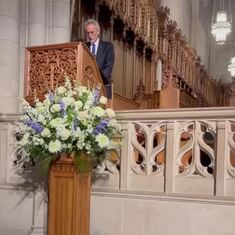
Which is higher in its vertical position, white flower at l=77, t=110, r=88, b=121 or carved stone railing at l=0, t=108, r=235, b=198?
white flower at l=77, t=110, r=88, b=121

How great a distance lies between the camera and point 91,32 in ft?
16.5

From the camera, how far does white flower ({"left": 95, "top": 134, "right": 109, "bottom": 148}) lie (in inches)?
136

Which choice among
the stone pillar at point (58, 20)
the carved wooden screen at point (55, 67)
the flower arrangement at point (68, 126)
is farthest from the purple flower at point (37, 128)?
the stone pillar at point (58, 20)

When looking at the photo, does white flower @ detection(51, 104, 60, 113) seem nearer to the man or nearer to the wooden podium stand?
the wooden podium stand

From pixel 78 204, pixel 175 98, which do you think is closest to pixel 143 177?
pixel 78 204

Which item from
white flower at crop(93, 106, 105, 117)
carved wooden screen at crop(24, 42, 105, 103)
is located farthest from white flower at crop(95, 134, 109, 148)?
carved wooden screen at crop(24, 42, 105, 103)

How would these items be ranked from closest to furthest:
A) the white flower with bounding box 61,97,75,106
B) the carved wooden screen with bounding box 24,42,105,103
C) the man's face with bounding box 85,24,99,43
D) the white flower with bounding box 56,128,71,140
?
1. the white flower with bounding box 56,128,71,140
2. the white flower with bounding box 61,97,75,106
3. the carved wooden screen with bounding box 24,42,105,103
4. the man's face with bounding box 85,24,99,43

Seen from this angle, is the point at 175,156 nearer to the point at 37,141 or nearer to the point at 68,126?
the point at 68,126

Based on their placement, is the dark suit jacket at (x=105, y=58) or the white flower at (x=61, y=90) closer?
the white flower at (x=61, y=90)

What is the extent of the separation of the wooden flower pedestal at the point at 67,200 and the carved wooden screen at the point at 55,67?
937 mm

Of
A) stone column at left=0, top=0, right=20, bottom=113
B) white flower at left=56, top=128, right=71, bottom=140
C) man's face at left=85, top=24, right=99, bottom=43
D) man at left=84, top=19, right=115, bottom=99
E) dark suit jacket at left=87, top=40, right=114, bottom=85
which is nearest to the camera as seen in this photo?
white flower at left=56, top=128, right=71, bottom=140

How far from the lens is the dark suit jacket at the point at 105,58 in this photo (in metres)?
5.29

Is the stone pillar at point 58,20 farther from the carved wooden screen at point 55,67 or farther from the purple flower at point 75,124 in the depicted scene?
the purple flower at point 75,124

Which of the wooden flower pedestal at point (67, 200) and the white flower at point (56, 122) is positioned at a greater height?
the white flower at point (56, 122)
